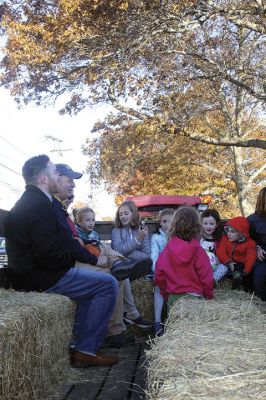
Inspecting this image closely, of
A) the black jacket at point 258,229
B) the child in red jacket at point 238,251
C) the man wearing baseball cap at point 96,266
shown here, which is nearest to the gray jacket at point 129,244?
the man wearing baseball cap at point 96,266

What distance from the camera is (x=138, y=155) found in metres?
20.4

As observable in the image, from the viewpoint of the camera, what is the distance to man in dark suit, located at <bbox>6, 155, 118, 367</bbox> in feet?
16.5

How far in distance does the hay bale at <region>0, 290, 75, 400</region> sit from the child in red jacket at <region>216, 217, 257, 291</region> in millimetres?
2446

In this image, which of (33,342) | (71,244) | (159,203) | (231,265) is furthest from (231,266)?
(159,203)

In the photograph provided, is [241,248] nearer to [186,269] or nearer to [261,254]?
[261,254]

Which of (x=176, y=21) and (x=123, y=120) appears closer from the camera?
(x=176, y=21)

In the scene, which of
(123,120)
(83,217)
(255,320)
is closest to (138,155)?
(123,120)

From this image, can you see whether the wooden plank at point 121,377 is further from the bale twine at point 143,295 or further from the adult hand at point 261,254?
the adult hand at point 261,254

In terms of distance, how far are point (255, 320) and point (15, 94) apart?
484 inches

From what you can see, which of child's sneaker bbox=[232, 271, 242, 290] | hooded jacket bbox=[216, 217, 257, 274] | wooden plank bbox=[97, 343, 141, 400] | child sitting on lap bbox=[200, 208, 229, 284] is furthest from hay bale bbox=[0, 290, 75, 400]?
child sitting on lap bbox=[200, 208, 229, 284]

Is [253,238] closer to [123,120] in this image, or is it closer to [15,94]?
[15,94]

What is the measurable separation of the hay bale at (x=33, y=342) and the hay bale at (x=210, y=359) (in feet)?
3.57

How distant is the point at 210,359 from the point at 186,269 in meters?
2.95

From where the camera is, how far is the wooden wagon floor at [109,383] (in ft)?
13.8
